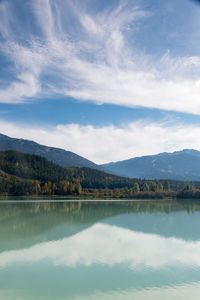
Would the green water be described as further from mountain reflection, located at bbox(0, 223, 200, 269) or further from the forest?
the forest

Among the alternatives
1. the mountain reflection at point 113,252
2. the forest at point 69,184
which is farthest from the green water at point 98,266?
the forest at point 69,184

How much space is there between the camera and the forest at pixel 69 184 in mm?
103644

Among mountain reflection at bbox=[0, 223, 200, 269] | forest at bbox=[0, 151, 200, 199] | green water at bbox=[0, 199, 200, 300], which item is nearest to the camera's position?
green water at bbox=[0, 199, 200, 300]

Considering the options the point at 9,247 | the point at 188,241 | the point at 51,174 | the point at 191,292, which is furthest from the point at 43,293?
the point at 51,174

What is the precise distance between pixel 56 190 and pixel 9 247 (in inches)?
4298

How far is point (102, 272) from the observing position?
40.7ft

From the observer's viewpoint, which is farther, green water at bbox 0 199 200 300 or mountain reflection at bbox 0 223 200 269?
mountain reflection at bbox 0 223 200 269

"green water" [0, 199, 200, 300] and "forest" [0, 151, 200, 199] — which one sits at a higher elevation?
"forest" [0, 151, 200, 199]

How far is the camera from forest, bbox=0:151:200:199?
340ft

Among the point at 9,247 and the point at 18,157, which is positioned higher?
the point at 18,157

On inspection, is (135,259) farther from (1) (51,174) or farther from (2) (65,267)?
(1) (51,174)

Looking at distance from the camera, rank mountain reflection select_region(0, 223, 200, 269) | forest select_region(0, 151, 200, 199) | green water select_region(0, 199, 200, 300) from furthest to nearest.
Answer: forest select_region(0, 151, 200, 199) < mountain reflection select_region(0, 223, 200, 269) < green water select_region(0, 199, 200, 300)

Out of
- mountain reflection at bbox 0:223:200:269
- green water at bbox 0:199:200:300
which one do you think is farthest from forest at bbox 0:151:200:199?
green water at bbox 0:199:200:300

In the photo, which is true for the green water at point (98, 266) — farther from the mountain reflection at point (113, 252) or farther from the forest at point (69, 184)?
the forest at point (69, 184)
